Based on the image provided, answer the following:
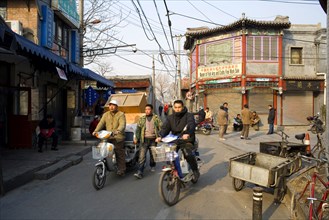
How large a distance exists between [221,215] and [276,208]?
3.90 feet

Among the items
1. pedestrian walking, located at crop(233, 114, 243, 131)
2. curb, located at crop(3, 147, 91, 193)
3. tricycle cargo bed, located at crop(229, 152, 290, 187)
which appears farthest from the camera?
pedestrian walking, located at crop(233, 114, 243, 131)

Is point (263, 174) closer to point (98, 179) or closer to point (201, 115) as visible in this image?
point (98, 179)

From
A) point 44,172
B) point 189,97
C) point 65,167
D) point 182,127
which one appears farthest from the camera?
point 189,97

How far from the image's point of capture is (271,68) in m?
22.8

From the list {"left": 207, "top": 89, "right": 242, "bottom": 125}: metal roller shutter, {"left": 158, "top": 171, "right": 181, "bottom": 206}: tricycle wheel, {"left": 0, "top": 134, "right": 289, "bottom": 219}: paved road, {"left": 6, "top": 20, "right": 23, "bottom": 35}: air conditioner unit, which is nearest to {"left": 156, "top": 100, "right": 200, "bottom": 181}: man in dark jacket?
{"left": 158, "top": 171, "right": 181, "bottom": 206}: tricycle wheel

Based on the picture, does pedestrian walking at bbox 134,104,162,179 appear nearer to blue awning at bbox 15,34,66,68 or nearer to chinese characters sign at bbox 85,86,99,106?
blue awning at bbox 15,34,66,68

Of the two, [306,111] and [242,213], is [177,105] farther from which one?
[306,111]

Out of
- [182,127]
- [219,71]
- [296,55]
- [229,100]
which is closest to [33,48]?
[182,127]

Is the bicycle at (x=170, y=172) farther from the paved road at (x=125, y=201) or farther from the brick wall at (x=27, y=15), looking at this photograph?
the brick wall at (x=27, y=15)

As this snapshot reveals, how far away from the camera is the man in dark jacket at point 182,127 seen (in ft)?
20.6

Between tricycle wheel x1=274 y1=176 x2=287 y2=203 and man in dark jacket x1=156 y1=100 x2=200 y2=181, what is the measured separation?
1.71 meters

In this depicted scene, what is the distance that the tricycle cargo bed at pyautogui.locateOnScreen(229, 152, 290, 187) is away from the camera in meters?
5.71

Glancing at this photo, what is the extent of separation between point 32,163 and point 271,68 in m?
18.8

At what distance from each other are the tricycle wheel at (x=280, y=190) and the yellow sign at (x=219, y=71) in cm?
1732
